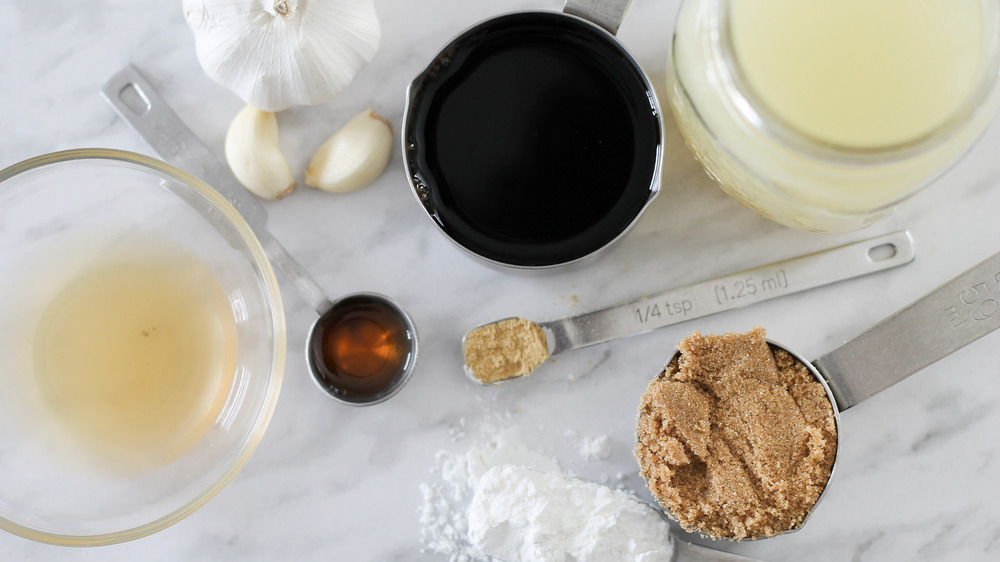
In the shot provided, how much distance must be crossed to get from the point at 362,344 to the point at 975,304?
0.91 meters

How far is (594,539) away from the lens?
0.99 m

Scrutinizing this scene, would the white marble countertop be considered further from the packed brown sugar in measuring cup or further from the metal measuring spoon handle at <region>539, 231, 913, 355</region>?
the packed brown sugar in measuring cup

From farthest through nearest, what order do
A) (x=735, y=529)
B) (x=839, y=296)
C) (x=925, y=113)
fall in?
1. (x=839, y=296)
2. (x=735, y=529)
3. (x=925, y=113)

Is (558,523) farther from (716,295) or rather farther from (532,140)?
(532,140)

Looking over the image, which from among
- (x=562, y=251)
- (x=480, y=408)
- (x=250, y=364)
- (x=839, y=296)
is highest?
(x=250, y=364)

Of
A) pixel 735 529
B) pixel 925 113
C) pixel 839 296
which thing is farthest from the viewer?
pixel 839 296

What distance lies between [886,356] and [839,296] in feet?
0.47

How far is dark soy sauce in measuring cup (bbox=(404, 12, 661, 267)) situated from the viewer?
1.03 metres

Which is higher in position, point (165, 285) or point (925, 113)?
point (165, 285)

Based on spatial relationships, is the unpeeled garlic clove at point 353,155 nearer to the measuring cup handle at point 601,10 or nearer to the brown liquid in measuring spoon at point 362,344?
the brown liquid in measuring spoon at point 362,344

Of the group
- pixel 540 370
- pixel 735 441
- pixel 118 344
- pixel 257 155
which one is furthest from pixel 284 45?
pixel 735 441

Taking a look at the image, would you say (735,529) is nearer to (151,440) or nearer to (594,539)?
(594,539)

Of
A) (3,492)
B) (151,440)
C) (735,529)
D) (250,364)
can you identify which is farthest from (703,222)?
(3,492)

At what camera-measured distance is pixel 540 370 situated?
1.12 meters
